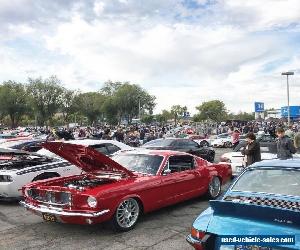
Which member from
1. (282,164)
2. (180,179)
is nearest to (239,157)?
(180,179)

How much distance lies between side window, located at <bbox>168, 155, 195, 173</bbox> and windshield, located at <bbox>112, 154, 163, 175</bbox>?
1.13 feet

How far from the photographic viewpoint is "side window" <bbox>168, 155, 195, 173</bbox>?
8.12 m

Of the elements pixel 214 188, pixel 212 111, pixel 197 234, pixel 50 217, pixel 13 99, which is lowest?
pixel 214 188

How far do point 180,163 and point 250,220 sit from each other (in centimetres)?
445

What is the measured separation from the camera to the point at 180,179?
796 centimetres

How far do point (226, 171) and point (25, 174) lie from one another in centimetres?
462

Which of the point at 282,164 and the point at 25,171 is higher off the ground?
the point at 282,164

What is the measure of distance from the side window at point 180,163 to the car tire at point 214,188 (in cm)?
71

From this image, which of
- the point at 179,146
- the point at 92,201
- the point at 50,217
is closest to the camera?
the point at 92,201

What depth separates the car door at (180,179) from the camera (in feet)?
25.0

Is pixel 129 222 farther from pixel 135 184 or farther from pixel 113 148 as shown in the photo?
pixel 113 148

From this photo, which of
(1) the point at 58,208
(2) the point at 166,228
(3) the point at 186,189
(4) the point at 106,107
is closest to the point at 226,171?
(3) the point at 186,189

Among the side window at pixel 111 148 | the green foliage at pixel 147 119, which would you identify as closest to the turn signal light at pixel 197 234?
the side window at pixel 111 148

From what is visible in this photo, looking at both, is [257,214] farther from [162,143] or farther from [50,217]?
[162,143]
